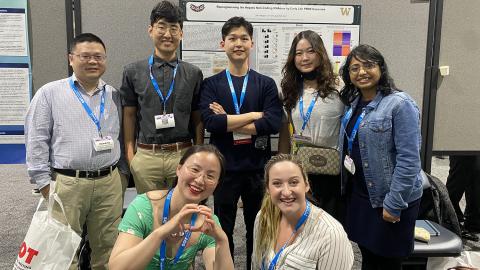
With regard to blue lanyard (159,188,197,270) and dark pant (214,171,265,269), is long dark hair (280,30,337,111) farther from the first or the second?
blue lanyard (159,188,197,270)

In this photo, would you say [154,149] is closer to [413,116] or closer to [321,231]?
[321,231]

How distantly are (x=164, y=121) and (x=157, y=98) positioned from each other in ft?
0.43

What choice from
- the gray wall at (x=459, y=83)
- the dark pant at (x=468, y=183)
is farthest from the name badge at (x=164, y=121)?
the dark pant at (x=468, y=183)

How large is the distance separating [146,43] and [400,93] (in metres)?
1.70

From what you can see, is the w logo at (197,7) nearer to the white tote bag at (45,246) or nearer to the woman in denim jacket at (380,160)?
the woman in denim jacket at (380,160)

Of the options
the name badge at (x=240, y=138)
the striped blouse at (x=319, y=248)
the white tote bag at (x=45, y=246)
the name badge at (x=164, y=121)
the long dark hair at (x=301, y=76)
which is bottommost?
the white tote bag at (x=45, y=246)

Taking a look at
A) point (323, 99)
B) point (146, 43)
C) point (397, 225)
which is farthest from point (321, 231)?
point (146, 43)

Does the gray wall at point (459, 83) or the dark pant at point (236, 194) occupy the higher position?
the gray wall at point (459, 83)

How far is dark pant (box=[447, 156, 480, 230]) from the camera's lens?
339 cm

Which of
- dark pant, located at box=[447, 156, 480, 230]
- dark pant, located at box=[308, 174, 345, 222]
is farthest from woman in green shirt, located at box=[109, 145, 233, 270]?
dark pant, located at box=[447, 156, 480, 230]

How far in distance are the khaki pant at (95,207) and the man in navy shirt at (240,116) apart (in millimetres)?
576

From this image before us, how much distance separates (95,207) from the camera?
2.19m

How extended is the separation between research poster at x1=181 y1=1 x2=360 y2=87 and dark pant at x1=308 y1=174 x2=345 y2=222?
94cm

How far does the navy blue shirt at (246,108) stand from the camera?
219 centimetres
